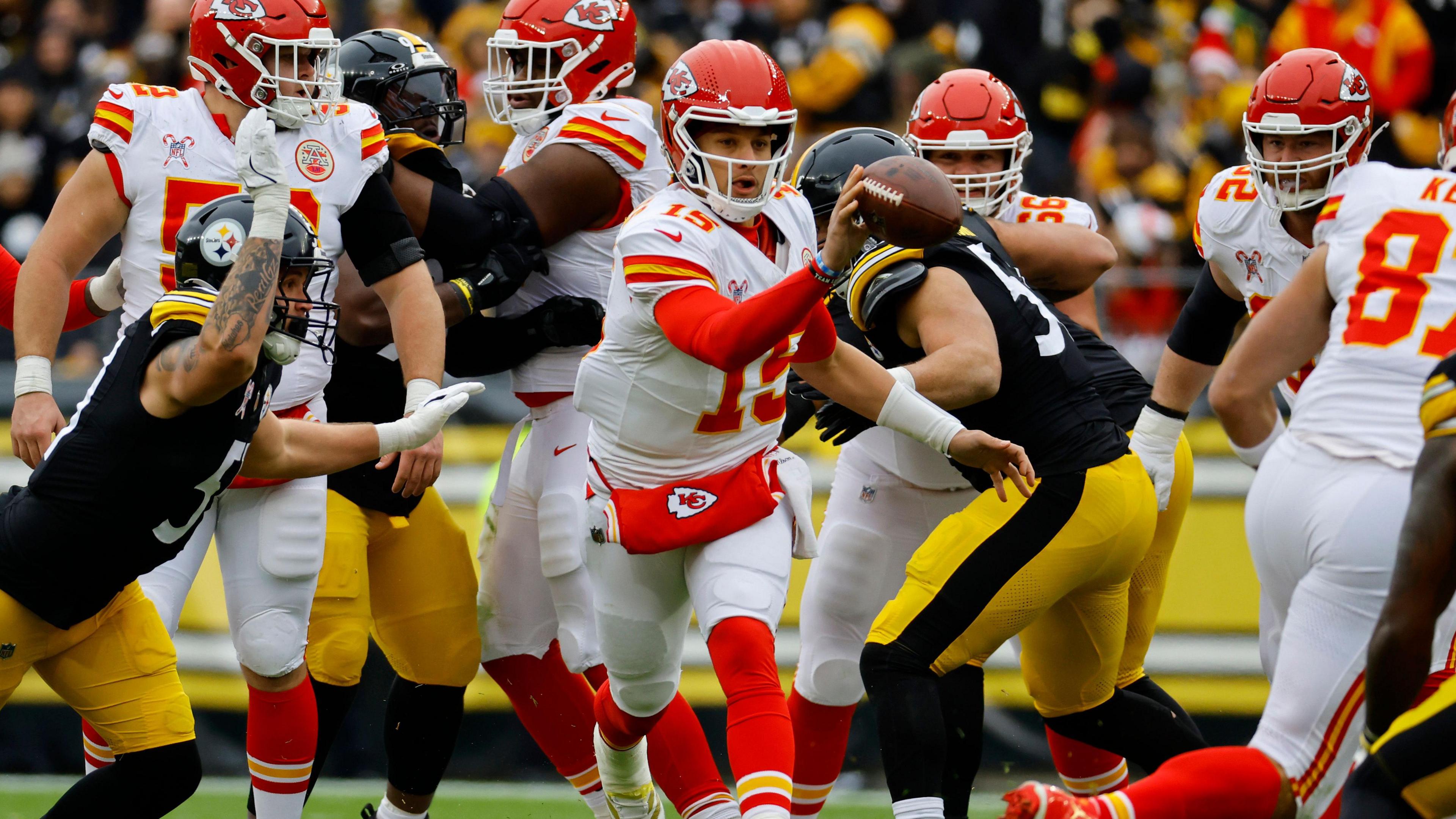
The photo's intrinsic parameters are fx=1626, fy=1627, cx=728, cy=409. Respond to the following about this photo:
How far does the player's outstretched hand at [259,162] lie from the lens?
11.3 ft

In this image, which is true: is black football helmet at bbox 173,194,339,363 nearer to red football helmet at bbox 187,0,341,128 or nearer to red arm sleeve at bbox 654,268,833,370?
red football helmet at bbox 187,0,341,128

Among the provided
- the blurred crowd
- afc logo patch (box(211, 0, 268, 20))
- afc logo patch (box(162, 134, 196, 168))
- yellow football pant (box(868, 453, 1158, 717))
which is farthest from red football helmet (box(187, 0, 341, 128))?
the blurred crowd

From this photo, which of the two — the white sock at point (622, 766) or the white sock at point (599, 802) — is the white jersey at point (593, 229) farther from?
the white sock at point (599, 802)

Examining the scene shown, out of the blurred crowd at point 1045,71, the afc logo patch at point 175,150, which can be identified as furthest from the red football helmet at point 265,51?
the blurred crowd at point 1045,71

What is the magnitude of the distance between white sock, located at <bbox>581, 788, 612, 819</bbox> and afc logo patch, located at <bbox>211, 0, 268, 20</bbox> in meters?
2.38

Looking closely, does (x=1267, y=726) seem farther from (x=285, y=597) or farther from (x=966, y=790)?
(x=285, y=597)

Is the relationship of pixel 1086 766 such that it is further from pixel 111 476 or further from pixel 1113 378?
pixel 111 476

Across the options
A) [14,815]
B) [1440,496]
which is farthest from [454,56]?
[1440,496]

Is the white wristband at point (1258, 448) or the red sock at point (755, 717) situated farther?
the white wristband at point (1258, 448)

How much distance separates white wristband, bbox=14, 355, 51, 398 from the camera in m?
4.10

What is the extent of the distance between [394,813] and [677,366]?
187 cm

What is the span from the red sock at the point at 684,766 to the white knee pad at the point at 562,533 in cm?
37

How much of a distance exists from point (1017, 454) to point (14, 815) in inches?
155

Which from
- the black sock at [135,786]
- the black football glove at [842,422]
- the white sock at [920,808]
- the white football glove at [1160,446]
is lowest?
the black sock at [135,786]
